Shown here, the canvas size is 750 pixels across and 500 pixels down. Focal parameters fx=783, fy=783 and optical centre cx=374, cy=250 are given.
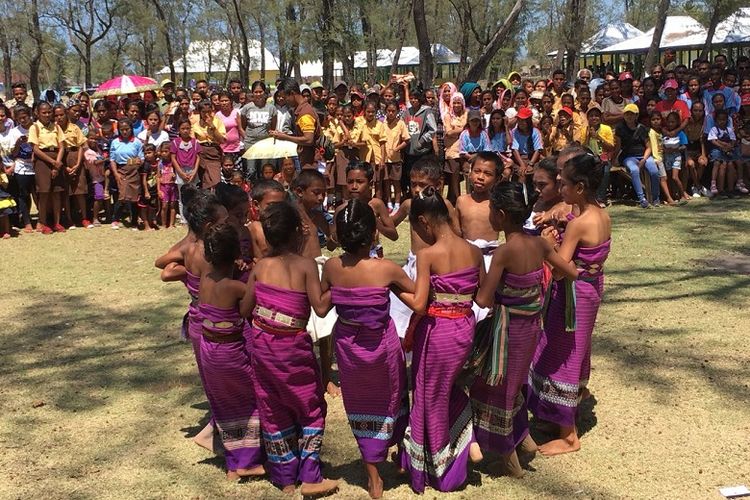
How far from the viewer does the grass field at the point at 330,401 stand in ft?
12.7

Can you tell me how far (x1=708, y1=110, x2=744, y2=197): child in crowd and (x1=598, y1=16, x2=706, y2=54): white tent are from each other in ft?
55.4

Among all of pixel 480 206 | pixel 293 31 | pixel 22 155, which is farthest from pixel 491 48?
pixel 293 31

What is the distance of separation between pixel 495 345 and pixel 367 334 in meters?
0.62

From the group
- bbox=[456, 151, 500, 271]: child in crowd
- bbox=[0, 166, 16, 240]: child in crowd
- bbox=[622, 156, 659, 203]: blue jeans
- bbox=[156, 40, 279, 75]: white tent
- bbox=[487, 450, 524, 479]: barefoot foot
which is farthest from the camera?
bbox=[156, 40, 279, 75]: white tent

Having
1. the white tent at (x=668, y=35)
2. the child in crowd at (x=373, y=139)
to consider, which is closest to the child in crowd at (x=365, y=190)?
the child in crowd at (x=373, y=139)

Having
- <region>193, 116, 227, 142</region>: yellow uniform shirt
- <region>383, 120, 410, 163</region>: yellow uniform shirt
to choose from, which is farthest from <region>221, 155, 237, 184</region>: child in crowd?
<region>383, 120, 410, 163</region>: yellow uniform shirt

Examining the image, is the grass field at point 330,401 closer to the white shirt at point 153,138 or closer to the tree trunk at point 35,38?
the white shirt at point 153,138

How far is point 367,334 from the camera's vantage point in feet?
11.6

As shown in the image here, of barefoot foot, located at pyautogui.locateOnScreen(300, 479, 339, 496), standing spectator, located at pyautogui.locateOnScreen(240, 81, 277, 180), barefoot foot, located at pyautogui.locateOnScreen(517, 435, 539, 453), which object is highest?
standing spectator, located at pyautogui.locateOnScreen(240, 81, 277, 180)

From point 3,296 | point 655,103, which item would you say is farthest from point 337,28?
point 3,296

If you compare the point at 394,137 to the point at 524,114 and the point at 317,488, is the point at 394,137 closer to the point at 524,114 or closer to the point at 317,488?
the point at 524,114

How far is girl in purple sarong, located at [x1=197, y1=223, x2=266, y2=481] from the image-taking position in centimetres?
371

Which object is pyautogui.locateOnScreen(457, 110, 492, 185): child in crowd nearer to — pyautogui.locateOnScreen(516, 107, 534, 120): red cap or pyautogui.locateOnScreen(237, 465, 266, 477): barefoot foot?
pyautogui.locateOnScreen(516, 107, 534, 120): red cap

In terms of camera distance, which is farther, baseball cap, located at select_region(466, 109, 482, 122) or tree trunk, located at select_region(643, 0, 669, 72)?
tree trunk, located at select_region(643, 0, 669, 72)
